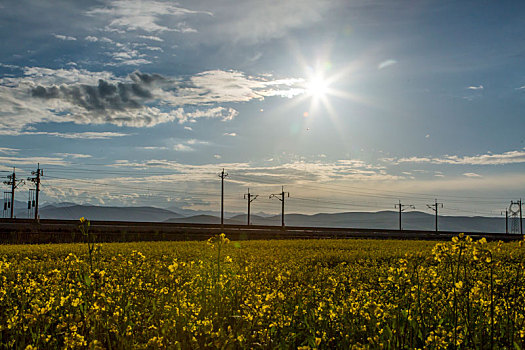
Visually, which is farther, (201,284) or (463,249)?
(201,284)

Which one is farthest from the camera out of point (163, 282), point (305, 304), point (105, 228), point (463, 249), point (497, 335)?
point (105, 228)

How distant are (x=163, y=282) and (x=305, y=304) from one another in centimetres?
306

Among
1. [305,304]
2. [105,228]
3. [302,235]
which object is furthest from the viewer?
[302,235]

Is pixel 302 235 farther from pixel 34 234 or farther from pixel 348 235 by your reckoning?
pixel 34 234

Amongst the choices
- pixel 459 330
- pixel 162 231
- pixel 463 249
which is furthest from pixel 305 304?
pixel 162 231

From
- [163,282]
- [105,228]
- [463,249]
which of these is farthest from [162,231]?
[463,249]

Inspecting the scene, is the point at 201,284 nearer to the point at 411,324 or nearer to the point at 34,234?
the point at 411,324

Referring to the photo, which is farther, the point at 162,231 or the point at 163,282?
the point at 162,231

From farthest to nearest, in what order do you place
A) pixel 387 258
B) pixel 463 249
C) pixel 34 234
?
pixel 34 234, pixel 387 258, pixel 463 249

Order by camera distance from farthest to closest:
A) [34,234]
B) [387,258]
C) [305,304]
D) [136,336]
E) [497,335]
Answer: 1. [34,234]
2. [387,258]
3. [305,304]
4. [136,336]
5. [497,335]

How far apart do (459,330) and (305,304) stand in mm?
2568

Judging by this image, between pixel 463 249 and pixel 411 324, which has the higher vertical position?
pixel 463 249

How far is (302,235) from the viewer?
40.6 m

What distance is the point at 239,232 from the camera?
1564 inches
